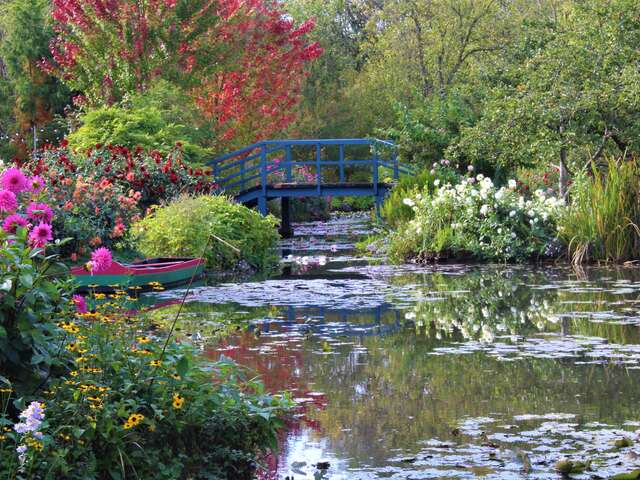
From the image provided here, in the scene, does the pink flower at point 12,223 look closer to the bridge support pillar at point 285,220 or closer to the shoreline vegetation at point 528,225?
the shoreline vegetation at point 528,225

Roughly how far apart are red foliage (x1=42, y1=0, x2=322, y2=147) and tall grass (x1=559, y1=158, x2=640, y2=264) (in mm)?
12469

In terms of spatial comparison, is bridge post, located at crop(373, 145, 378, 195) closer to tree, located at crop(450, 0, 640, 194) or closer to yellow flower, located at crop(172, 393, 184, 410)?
tree, located at crop(450, 0, 640, 194)

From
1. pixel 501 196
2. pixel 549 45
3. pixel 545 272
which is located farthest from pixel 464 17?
pixel 545 272

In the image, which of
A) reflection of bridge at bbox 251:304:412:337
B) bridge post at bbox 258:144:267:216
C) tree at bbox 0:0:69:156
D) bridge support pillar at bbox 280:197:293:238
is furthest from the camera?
tree at bbox 0:0:69:156

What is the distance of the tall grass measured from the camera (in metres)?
18.0

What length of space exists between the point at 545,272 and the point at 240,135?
1661 cm

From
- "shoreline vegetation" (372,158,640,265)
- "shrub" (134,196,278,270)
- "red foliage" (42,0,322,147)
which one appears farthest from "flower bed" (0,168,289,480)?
"red foliage" (42,0,322,147)

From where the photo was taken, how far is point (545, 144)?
798 inches

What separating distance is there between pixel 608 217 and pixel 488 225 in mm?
2243

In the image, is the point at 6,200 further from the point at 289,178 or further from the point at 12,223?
the point at 289,178

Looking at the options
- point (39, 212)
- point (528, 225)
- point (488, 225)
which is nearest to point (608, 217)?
point (528, 225)

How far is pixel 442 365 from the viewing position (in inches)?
370

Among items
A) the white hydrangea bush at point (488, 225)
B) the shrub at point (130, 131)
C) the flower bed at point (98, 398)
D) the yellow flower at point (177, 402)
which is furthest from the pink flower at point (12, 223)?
the shrub at point (130, 131)

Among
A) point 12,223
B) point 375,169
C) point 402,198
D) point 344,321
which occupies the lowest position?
point 344,321
